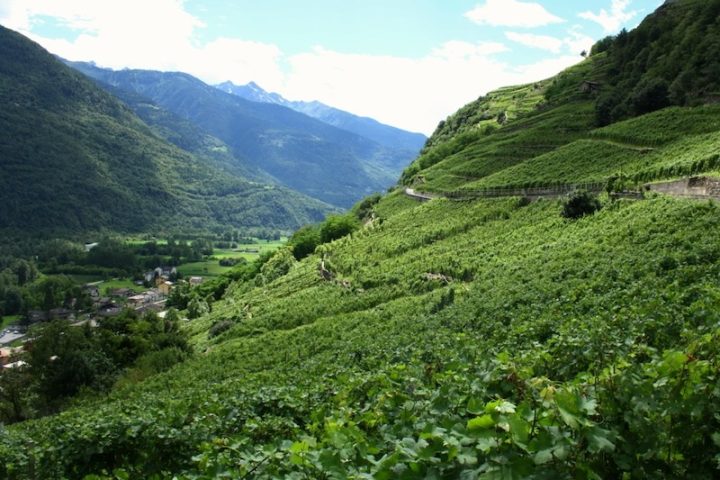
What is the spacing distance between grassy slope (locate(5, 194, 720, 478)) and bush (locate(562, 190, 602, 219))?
1591mm

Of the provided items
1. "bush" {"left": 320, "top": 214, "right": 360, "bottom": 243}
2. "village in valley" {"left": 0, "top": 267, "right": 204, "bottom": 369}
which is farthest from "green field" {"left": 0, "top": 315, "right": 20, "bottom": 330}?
"bush" {"left": 320, "top": 214, "right": 360, "bottom": 243}

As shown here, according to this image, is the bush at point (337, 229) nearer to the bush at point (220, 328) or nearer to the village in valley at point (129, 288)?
the bush at point (220, 328)

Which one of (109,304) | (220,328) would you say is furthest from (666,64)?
(109,304)

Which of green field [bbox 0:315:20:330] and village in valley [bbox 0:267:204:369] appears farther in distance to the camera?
green field [bbox 0:315:20:330]

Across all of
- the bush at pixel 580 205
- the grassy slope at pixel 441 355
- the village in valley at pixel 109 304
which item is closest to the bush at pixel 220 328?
the grassy slope at pixel 441 355

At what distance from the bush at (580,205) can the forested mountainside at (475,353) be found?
656 mm

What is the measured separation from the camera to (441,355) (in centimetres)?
1488

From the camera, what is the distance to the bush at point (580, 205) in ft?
121

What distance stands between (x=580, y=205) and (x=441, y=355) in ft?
87.5

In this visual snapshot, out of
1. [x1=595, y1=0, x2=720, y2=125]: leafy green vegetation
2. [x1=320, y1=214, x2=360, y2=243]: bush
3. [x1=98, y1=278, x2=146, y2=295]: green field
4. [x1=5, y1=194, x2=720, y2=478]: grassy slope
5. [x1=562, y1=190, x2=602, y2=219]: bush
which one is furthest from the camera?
[x1=98, y1=278, x2=146, y2=295]: green field

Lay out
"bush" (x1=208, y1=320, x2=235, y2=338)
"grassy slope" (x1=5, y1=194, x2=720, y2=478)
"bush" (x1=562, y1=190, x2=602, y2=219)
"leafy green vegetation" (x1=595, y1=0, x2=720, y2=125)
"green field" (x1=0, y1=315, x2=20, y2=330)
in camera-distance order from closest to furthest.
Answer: "grassy slope" (x1=5, y1=194, x2=720, y2=478) → "bush" (x1=562, y1=190, x2=602, y2=219) → "bush" (x1=208, y1=320, x2=235, y2=338) → "leafy green vegetation" (x1=595, y1=0, x2=720, y2=125) → "green field" (x1=0, y1=315, x2=20, y2=330)

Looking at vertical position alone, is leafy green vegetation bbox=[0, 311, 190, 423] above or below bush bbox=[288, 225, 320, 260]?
below

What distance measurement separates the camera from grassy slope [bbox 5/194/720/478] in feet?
15.2

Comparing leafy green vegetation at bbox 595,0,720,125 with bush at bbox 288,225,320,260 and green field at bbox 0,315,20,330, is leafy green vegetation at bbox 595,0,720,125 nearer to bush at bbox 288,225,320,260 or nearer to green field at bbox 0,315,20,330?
bush at bbox 288,225,320,260
